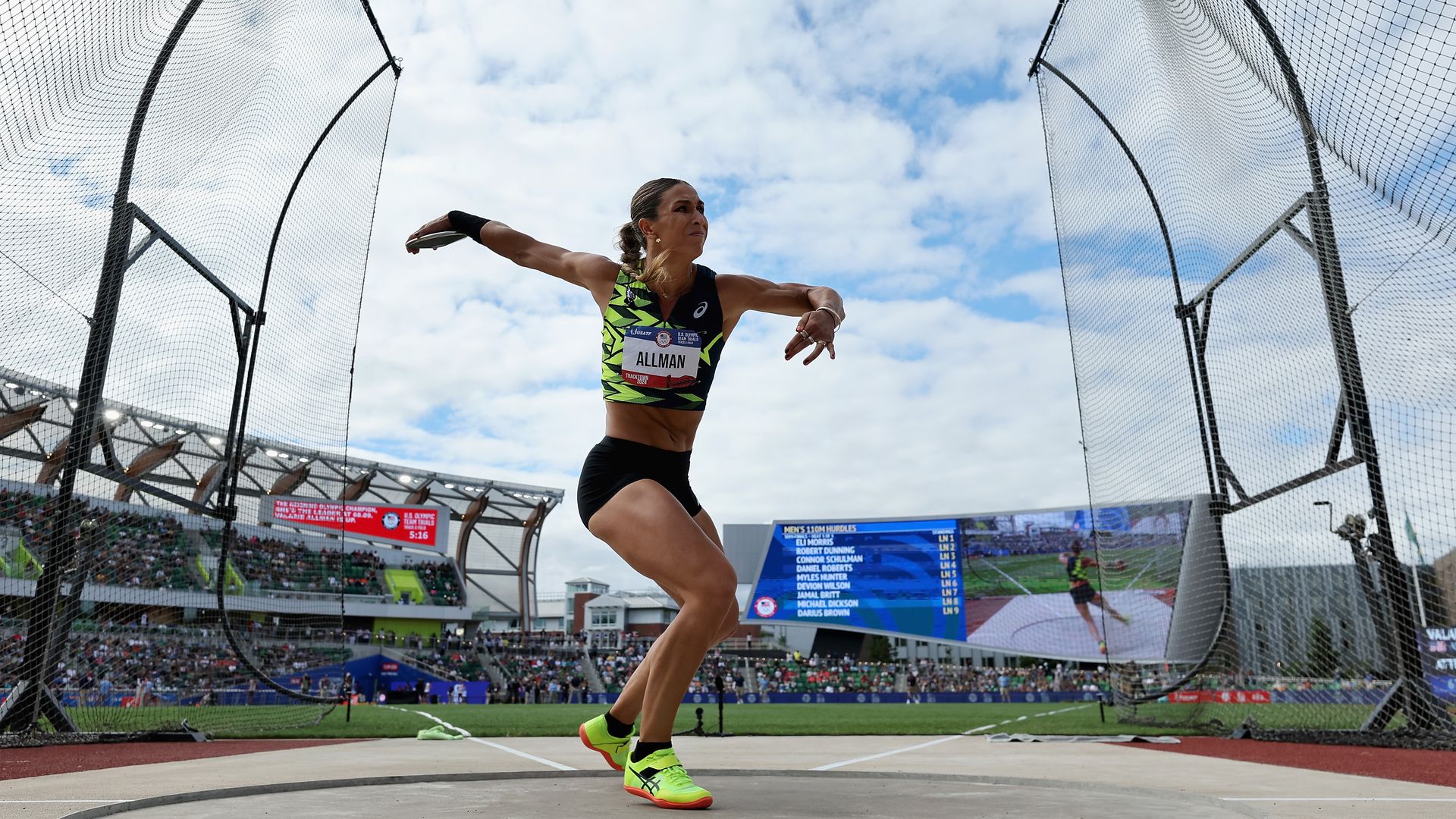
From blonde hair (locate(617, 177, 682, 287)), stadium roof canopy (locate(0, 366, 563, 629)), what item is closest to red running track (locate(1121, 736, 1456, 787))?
blonde hair (locate(617, 177, 682, 287))

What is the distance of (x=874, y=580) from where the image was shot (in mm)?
36500

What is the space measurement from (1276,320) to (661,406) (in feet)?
23.6

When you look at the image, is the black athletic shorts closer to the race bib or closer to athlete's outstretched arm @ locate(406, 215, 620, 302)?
the race bib

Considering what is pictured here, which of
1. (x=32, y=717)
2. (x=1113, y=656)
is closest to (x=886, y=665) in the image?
(x=1113, y=656)

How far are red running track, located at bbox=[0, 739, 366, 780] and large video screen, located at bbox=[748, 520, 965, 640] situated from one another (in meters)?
28.4

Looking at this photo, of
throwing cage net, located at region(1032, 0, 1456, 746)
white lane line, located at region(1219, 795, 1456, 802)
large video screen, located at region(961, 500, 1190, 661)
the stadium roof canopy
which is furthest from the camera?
large video screen, located at region(961, 500, 1190, 661)

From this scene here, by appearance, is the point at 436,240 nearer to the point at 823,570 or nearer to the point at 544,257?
the point at 544,257

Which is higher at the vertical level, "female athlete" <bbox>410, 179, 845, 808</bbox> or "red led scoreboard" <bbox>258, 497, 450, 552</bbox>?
"red led scoreboard" <bbox>258, 497, 450, 552</bbox>

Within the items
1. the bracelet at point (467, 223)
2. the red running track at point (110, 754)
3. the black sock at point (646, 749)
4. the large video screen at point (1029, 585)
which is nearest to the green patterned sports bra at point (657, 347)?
the bracelet at point (467, 223)

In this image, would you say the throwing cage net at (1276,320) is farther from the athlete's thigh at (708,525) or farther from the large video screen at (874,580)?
the large video screen at (874,580)

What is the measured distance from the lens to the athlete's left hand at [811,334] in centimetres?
310

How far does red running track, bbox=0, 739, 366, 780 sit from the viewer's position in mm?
5402

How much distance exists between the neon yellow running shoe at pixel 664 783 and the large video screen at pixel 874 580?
3394cm

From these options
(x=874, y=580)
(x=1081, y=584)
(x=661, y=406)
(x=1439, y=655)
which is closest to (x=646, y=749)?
(x=661, y=406)
